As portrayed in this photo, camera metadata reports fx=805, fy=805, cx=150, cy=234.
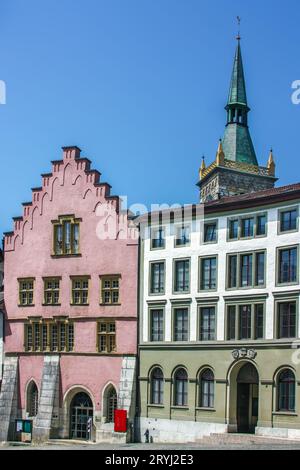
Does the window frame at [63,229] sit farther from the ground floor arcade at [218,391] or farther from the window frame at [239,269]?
the window frame at [239,269]

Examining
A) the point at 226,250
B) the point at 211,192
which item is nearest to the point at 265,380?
the point at 226,250

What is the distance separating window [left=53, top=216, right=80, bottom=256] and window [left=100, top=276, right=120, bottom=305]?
134 inches

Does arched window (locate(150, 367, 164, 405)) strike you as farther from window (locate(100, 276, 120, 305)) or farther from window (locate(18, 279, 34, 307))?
window (locate(18, 279, 34, 307))

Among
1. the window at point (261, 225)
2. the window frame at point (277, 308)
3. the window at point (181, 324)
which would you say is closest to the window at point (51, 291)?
the window at point (181, 324)

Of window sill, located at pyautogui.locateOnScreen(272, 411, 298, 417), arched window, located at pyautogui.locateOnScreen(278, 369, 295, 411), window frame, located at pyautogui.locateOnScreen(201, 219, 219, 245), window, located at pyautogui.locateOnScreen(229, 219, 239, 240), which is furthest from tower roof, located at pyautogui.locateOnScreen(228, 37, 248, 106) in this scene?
window sill, located at pyautogui.locateOnScreen(272, 411, 298, 417)

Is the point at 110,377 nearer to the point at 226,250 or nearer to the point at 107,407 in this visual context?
the point at 107,407

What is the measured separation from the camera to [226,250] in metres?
50.0

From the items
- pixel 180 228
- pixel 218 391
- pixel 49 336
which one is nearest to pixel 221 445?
pixel 218 391

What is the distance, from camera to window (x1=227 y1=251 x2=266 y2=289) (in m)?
48.5

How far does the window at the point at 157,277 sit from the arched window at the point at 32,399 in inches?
479

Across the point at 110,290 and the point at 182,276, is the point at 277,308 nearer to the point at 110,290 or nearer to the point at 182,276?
the point at 182,276

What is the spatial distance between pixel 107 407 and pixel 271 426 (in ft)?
41.1

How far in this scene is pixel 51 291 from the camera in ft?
191

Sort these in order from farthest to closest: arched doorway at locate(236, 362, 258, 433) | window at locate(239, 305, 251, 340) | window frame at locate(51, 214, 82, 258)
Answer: window frame at locate(51, 214, 82, 258) < arched doorway at locate(236, 362, 258, 433) < window at locate(239, 305, 251, 340)
